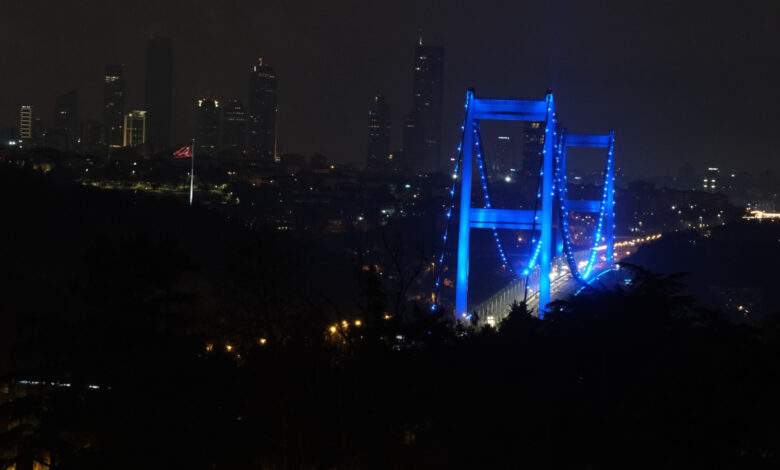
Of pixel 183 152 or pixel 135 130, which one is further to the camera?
pixel 135 130

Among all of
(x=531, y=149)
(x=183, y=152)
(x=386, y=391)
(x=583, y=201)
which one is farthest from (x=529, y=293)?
(x=531, y=149)

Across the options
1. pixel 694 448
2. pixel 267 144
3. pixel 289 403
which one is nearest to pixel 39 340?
pixel 289 403

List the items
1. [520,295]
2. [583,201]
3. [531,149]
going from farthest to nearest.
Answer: [531,149] < [583,201] < [520,295]

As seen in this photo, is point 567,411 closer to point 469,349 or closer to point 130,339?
point 469,349

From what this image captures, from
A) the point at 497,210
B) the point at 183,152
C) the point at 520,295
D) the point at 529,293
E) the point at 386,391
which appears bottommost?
A: the point at 520,295

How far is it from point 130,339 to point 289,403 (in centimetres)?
134

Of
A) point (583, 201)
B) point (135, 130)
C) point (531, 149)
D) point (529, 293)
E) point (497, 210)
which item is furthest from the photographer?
point (135, 130)

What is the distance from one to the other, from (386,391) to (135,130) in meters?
91.8

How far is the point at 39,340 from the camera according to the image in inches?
300

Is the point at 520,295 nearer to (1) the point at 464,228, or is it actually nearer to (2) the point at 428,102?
(1) the point at 464,228

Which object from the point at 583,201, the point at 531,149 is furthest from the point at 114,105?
the point at 583,201

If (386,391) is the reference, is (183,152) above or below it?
above

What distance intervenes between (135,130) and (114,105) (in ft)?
13.6

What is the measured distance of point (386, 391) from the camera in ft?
23.5
